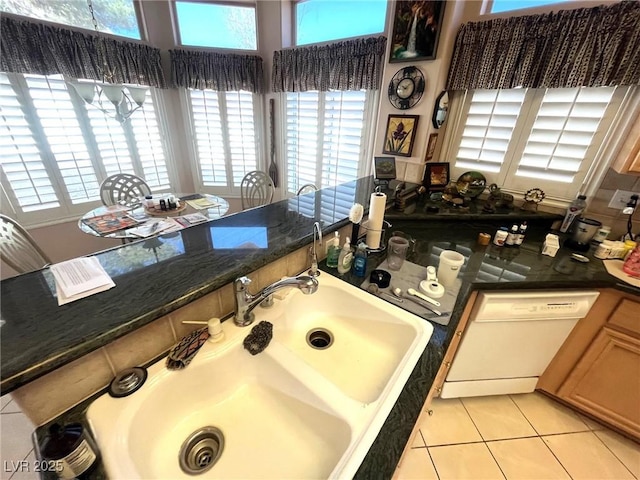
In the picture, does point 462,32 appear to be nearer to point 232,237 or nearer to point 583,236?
point 583,236

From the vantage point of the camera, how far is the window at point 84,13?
78.4 inches

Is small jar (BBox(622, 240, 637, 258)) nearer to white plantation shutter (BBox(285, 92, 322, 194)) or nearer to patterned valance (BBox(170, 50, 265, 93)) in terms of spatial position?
white plantation shutter (BBox(285, 92, 322, 194))

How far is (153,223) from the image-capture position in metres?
1.74

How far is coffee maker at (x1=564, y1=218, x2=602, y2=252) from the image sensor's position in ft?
4.50

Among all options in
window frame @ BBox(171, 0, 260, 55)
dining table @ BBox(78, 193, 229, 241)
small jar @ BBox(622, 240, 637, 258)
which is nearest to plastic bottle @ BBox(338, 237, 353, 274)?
dining table @ BBox(78, 193, 229, 241)

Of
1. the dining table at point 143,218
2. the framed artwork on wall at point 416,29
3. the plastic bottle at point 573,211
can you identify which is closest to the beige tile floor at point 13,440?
the dining table at point 143,218

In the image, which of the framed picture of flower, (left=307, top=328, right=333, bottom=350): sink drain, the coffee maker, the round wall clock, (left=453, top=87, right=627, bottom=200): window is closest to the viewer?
(left=307, top=328, right=333, bottom=350): sink drain

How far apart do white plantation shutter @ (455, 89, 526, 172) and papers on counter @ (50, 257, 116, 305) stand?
2250 millimetres

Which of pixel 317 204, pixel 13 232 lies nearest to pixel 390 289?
pixel 317 204

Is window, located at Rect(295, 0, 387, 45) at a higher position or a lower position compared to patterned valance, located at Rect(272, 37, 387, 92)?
higher

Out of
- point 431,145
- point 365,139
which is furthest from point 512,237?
point 365,139

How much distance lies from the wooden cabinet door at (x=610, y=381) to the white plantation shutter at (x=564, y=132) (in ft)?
3.24

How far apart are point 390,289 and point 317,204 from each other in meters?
0.61

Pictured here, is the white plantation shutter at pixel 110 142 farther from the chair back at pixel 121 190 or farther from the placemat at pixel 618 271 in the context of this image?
the placemat at pixel 618 271
